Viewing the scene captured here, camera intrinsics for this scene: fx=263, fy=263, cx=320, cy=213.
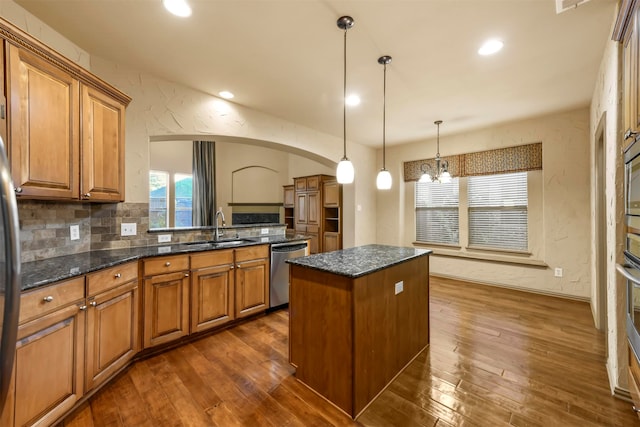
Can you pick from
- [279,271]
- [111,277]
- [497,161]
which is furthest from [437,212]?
[111,277]

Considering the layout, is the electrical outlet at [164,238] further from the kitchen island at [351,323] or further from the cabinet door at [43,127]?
the kitchen island at [351,323]

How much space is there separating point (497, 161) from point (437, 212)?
1.29 m

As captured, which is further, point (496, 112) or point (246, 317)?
point (496, 112)

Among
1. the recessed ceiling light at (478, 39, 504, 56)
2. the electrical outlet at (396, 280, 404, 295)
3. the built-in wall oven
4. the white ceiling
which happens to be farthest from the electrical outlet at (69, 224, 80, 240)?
the recessed ceiling light at (478, 39, 504, 56)

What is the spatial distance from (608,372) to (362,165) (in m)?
4.21

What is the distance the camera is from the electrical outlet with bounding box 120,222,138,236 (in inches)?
98.6

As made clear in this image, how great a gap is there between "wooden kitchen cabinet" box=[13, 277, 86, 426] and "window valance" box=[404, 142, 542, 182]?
5.14 metres

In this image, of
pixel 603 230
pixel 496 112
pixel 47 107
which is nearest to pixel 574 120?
pixel 496 112

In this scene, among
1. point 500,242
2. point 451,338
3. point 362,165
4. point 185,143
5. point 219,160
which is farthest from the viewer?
point 219,160

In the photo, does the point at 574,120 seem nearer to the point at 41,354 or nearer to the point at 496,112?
the point at 496,112

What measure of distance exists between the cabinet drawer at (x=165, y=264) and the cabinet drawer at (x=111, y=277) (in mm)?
101

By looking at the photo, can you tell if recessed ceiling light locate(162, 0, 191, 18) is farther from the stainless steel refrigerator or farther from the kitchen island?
the kitchen island

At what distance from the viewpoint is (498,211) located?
4.34m

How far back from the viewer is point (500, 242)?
4309mm
